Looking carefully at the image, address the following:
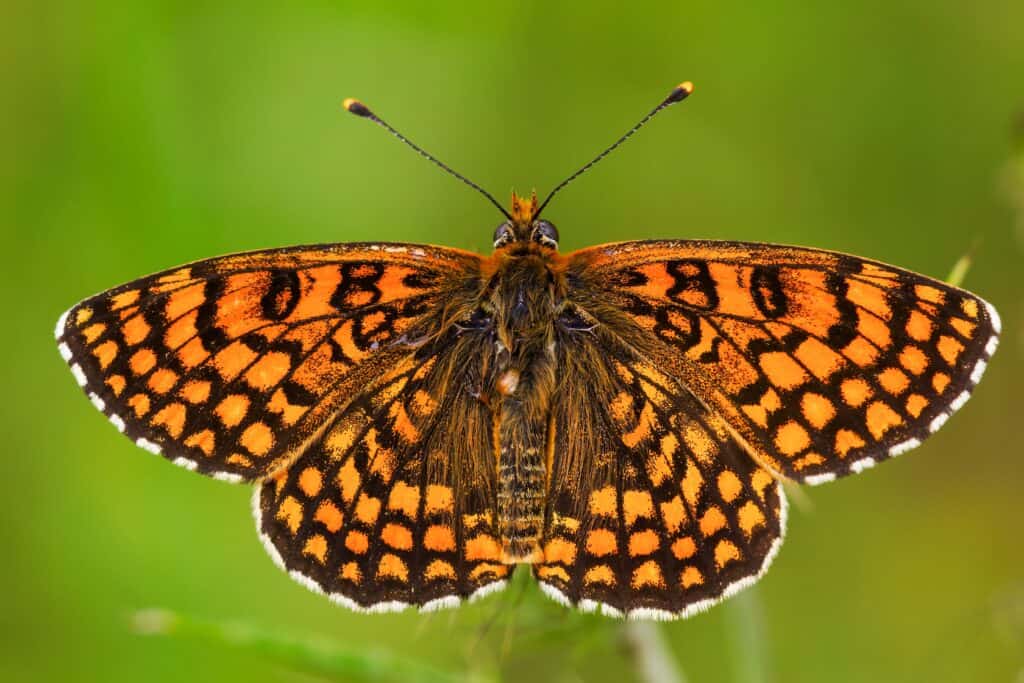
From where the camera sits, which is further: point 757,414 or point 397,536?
point 397,536

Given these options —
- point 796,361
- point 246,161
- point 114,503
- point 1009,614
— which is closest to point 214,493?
point 114,503

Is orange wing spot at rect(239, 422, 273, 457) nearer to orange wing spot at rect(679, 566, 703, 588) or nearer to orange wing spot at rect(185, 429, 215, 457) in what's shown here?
orange wing spot at rect(185, 429, 215, 457)

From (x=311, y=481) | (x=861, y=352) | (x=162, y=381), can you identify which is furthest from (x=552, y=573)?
(x=162, y=381)

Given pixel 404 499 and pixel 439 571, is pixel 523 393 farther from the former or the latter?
pixel 439 571

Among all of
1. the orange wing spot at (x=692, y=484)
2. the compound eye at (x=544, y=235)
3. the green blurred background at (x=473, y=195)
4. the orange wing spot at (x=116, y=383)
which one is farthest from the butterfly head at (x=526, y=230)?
the green blurred background at (x=473, y=195)

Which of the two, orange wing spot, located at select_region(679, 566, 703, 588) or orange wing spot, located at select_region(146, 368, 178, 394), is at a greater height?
orange wing spot, located at select_region(146, 368, 178, 394)

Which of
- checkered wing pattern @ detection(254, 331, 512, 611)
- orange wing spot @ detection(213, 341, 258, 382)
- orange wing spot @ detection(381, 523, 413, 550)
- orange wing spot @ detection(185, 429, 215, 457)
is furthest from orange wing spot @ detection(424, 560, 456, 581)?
orange wing spot @ detection(213, 341, 258, 382)

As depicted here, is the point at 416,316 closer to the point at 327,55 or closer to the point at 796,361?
the point at 796,361
